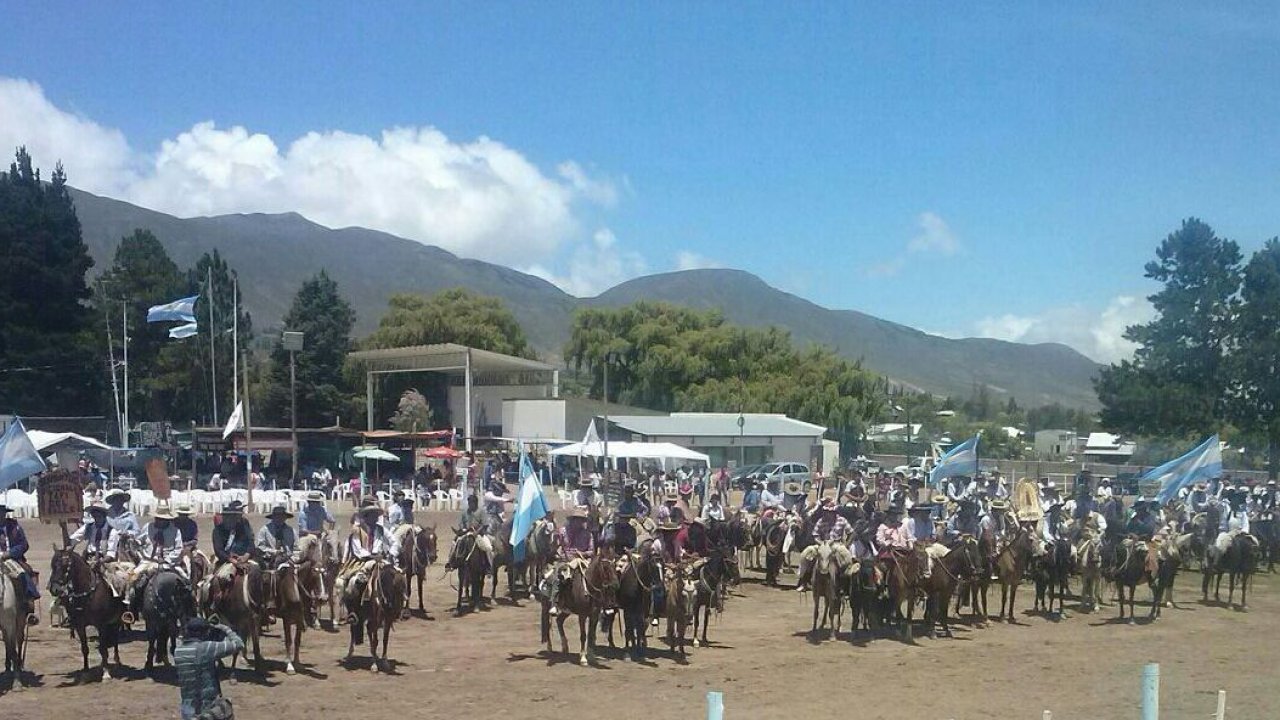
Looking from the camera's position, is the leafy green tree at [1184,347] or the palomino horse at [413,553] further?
the leafy green tree at [1184,347]

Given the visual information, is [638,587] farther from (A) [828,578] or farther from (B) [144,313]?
(B) [144,313]

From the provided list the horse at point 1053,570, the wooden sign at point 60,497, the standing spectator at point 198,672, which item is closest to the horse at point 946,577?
the horse at point 1053,570

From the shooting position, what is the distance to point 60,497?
29641mm

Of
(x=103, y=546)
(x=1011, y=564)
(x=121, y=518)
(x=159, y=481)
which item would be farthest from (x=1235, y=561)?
(x=159, y=481)

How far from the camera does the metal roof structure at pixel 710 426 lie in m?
67.1

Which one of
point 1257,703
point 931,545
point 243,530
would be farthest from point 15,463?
point 1257,703

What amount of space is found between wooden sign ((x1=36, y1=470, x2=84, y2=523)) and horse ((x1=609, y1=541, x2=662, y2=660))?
1736 centimetres

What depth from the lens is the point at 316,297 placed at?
8475cm

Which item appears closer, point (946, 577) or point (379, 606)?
point (379, 606)

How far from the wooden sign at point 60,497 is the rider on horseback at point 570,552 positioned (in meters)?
14.7

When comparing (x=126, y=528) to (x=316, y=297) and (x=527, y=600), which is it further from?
(x=316, y=297)

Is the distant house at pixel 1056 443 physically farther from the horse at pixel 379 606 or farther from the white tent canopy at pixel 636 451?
the horse at pixel 379 606

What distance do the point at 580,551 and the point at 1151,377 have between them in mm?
51264

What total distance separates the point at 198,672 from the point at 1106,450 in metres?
119
